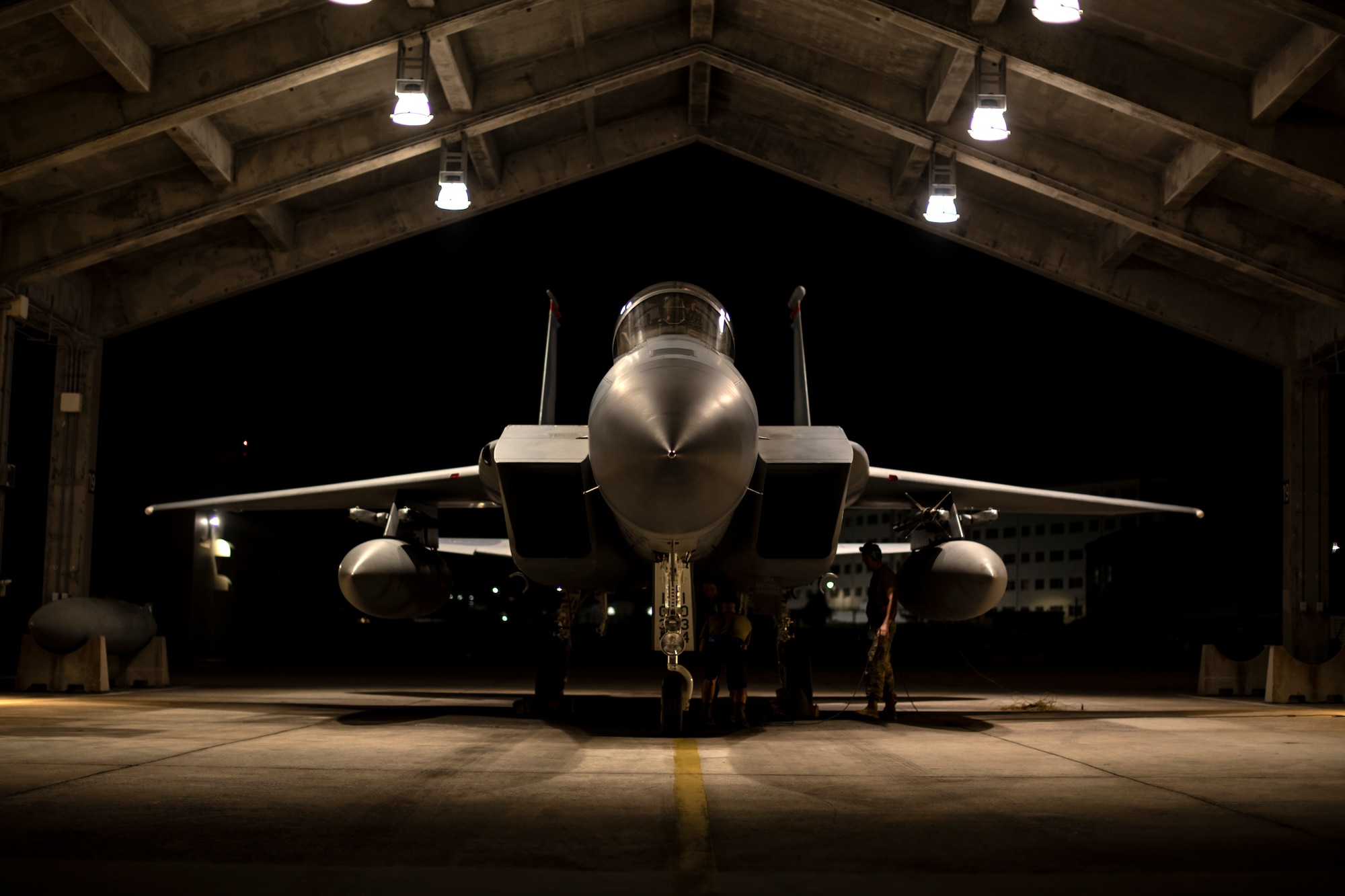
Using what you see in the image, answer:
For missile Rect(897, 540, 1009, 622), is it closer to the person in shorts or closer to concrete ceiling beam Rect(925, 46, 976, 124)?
the person in shorts

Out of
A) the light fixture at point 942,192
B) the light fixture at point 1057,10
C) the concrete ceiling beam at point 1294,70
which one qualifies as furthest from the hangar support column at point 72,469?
the concrete ceiling beam at point 1294,70

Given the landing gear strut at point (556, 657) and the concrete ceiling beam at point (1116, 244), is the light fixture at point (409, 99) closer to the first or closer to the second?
the landing gear strut at point (556, 657)

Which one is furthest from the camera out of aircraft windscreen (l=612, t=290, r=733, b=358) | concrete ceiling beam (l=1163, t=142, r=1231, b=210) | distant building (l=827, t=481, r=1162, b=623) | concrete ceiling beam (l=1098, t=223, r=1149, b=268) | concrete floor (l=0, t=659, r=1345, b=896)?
distant building (l=827, t=481, r=1162, b=623)

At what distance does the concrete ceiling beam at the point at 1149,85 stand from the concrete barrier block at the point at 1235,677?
7333 millimetres

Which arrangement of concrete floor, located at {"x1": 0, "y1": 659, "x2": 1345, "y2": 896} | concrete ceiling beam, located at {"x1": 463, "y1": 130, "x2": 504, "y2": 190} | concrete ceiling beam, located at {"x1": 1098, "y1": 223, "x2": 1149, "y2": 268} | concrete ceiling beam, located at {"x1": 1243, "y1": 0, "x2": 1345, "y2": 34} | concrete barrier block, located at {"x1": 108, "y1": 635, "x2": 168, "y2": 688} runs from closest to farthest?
concrete floor, located at {"x1": 0, "y1": 659, "x2": 1345, "y2": 896}, concrete ceiling beam, located at {"x1": 1243, "y1": 0, "x2": 1345, "y2": 34}, concrete ceiling beam, located at {"x1": 463, "y1": 130, "x2": 504, "y2": 190}, concrete ceiling beam, located at {"x1": 1098, "y1": 223, "x2": 1149, "y2": 268}, concrete barrier block, located at {"x1": 108, "y1": 635, "x2": 168, "y2": 688}

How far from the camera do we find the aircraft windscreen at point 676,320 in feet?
27.4

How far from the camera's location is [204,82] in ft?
33.6

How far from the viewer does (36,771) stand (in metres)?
5.86

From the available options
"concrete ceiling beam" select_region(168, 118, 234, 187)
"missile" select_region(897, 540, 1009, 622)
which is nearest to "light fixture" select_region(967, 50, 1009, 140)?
"missile" select_region(897, 540, 1009, 622)

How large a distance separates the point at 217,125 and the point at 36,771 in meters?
7.76

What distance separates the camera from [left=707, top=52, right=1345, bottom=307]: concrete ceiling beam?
38.9 feet

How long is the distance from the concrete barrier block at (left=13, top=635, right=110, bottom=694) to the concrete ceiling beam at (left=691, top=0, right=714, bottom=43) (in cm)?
960

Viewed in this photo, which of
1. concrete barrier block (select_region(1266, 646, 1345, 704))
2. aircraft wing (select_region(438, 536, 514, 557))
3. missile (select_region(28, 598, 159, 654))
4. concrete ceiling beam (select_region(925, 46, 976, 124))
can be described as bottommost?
concrete barrier block (select_region(1266, 646, 1345, 704))

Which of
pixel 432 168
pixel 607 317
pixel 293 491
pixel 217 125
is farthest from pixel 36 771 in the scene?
pixel 607 317
